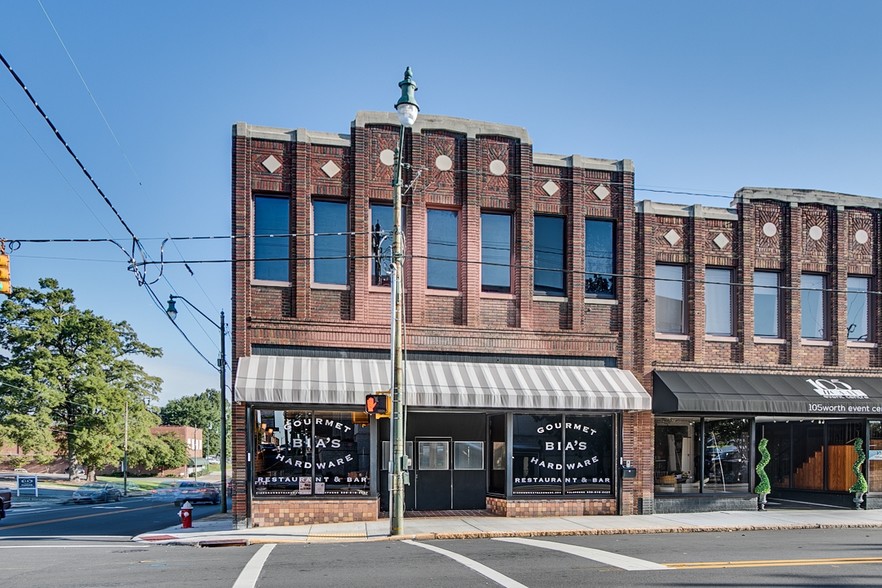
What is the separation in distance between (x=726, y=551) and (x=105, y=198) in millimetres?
13479

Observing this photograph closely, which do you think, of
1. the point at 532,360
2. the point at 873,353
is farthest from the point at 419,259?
the point at 873,353

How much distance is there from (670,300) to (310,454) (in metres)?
10.7

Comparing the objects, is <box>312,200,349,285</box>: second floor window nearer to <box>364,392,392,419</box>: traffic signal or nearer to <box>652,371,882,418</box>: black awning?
<box>364,392,392,419</box>: traffic signal

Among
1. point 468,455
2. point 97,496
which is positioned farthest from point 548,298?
point 97,496

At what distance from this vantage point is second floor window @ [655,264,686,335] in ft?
65.7

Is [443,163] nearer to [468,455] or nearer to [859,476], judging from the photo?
[468,455]

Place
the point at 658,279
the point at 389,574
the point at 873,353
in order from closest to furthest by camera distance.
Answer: the point at 389,574
the point at 658,279
the point at 873,353

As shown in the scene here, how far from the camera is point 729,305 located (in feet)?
67.6

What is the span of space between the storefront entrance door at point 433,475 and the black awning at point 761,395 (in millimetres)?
5823

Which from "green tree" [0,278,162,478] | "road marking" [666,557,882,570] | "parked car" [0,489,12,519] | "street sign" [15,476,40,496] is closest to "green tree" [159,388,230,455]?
"green tree" [0,278,162,478]

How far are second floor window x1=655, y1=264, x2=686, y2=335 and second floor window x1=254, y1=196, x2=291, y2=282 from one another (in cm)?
1022

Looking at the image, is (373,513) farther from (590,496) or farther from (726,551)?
(726,551)

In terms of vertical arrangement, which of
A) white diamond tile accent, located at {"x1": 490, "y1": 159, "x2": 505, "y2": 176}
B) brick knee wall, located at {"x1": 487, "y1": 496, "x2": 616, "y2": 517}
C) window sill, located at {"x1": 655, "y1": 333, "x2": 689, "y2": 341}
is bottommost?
brick knee wall, located at {"x1": 487, "y1": 496, "x2": 616, "y2": 517}

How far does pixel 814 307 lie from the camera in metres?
21.2
